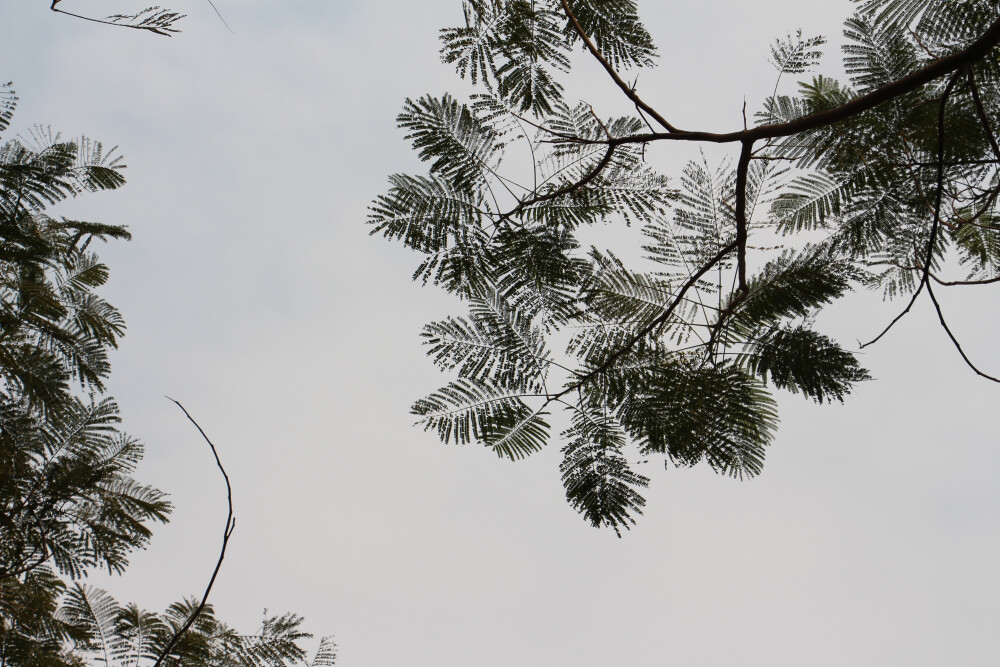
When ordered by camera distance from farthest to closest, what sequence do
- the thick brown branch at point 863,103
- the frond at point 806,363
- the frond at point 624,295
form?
the frond at point 624,295
the frond at point 806,363
the thick brown branch at point 863,103

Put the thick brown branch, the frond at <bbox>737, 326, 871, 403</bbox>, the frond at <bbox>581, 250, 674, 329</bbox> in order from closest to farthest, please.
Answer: the thick brown branch, the frond at <bbox>737, 326, 871, 403</bbox>, the frond at <bbox>581, 250, 674, 329</bbox>

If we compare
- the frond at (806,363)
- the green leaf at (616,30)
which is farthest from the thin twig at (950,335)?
the green leaf at (616,30)

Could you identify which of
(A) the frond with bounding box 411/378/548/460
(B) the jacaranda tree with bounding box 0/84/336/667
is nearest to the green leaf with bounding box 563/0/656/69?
(A) the frond with bounding box 411/378/548/460

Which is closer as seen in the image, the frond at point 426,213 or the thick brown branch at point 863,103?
the thick brown branch at point 863,103

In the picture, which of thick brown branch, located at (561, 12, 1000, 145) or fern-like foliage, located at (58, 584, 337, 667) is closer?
thick brown branch, located at (561, 12, 1000, 145)

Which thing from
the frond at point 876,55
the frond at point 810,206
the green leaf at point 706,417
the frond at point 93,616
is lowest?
the frond at point 93,616

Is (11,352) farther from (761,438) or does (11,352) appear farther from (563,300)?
(761,438)

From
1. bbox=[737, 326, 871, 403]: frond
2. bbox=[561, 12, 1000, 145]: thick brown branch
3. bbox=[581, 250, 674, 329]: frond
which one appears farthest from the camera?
bbox=[581, 250, 674, 329]: frond

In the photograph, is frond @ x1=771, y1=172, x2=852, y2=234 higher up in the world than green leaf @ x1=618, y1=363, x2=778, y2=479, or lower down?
higher up

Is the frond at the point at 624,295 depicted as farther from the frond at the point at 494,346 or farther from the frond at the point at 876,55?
the frond at the point at 876,55

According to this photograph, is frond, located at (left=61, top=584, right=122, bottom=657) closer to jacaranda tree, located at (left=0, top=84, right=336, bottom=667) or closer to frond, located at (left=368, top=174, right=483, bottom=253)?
jacaranda tree, located at (left=0, top=84, right=336, bottom=667)

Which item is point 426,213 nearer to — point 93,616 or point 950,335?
point 950,335

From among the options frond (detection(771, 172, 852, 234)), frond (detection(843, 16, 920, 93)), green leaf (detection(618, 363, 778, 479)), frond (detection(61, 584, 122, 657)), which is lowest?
frond (detection(61, 584, 122, 657))

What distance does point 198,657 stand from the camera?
312 centimetres
